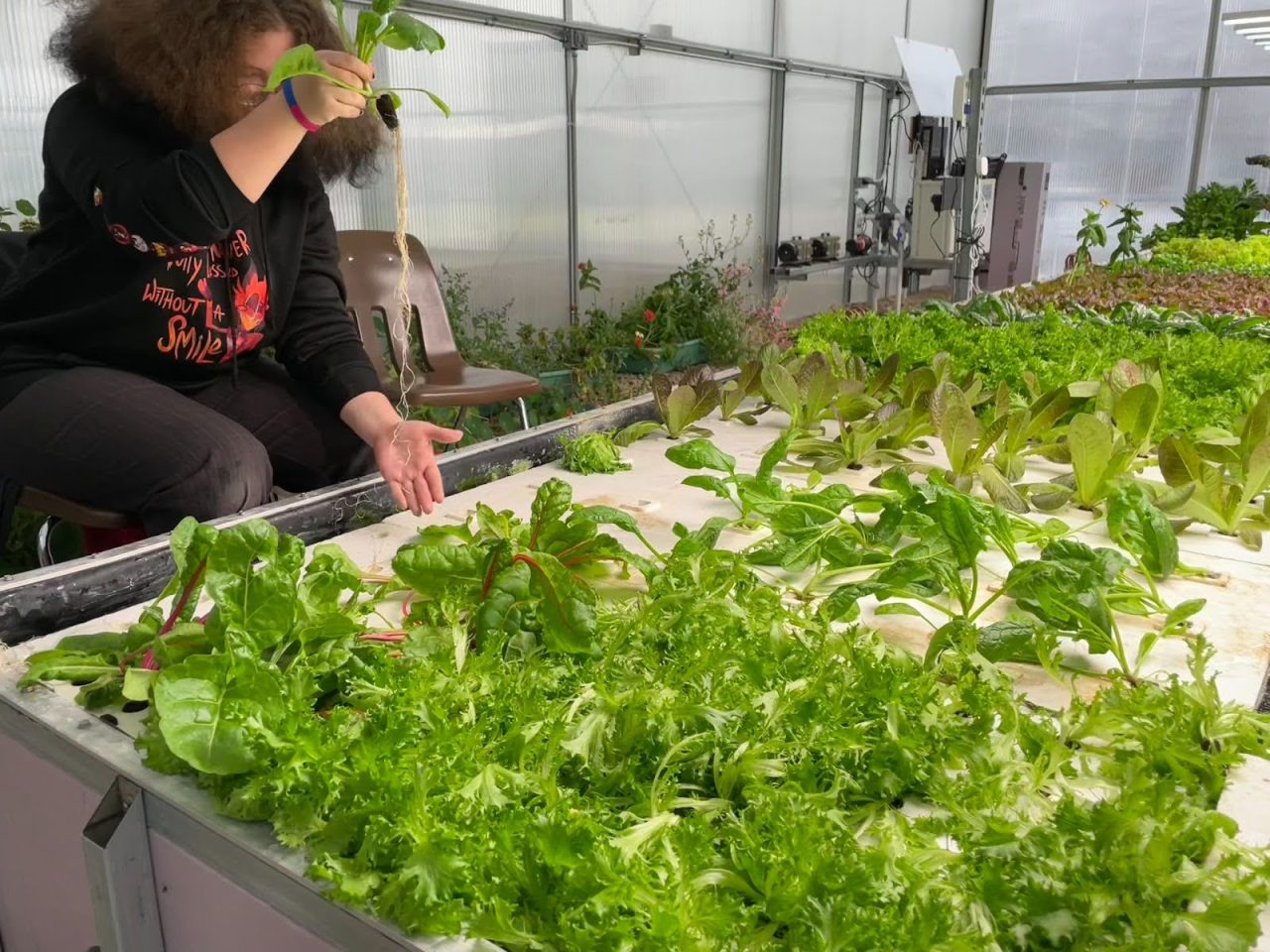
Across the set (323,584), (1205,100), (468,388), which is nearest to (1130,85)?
(1205,100)

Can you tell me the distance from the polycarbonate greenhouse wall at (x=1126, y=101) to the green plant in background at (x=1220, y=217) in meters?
→ 2.62

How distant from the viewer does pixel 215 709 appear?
74cm

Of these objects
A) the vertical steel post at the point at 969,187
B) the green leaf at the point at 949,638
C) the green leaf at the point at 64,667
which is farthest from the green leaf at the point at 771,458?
the vertical steel post at the point at 969,187

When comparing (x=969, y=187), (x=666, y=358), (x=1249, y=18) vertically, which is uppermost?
(x=1249, y=18)

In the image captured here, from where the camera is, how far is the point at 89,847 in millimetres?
753

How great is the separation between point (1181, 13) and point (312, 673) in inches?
405

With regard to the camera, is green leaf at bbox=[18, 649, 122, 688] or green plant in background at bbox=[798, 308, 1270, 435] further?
green plant in background at bbox=[798, 308, 1270, 435]

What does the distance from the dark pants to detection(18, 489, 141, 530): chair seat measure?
0.06 feet

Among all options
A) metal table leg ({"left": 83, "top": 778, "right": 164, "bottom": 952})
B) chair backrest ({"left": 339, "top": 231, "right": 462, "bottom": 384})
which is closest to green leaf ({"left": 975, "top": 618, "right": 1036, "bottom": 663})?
metal table leg ({"left": 83, "top": 778, "right": 164, "bottom": 952})

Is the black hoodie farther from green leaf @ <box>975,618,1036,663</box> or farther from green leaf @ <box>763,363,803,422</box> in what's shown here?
green leaf @ <box>975,618,1036,663</box>

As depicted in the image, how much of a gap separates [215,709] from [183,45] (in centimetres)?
111

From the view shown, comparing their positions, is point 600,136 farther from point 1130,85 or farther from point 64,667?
point 1130,85

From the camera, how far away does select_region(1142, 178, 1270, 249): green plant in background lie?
6.22 meters

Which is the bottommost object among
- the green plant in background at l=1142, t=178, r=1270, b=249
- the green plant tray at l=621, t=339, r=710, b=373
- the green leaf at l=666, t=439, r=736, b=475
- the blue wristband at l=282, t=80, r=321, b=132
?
the green plant tray at l=621, t=339, r=710, b=373
